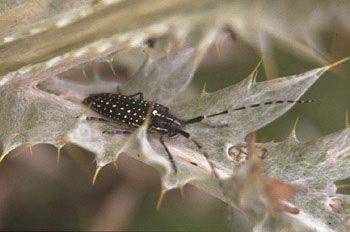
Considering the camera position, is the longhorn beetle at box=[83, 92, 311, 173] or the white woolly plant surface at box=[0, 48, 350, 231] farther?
the longhorn beetle at box=[83, 92, 311, 173]

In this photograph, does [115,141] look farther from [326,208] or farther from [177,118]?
[326,208]

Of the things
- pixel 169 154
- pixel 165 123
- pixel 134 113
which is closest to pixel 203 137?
pixel 165 123

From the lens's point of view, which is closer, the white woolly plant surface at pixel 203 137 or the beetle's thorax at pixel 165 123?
the white woolly plant surface at pixel 203 137

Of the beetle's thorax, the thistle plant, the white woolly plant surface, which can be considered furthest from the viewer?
the beetle's thorax

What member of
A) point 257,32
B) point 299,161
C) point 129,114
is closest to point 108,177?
point 129,114

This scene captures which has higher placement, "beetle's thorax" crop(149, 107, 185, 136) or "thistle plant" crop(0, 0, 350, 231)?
"thistle plant" crop(0, 0, 350, 231)

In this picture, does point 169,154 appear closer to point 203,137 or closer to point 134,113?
point 203,137

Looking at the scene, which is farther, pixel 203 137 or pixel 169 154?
pixel 203 137

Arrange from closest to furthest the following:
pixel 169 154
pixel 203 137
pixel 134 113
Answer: pixel 169 154 → pixel 203 137 → pixel 134 113
